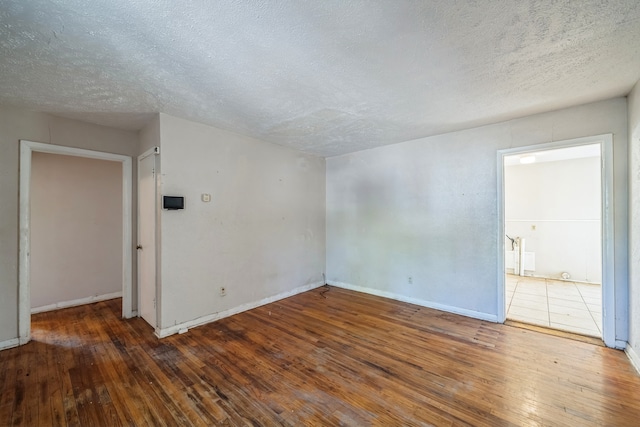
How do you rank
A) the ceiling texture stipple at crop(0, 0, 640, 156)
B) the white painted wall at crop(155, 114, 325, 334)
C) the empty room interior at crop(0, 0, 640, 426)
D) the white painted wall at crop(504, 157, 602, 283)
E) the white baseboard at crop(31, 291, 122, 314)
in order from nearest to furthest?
the ceiling texture stipple at crop(0, 0, 640, 156)
the empty room interior at crop(0, 0, 640, 426)
the white painted wall at crop(155, 114, 325, 334)
the white baseboard at crop(31, 291, 122, 314)
the white painted wall at crop(504, 157, 602, 283)

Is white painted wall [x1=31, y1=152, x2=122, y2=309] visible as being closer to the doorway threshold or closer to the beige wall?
the beige wall

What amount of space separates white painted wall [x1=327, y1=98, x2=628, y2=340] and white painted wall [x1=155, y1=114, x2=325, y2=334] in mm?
916

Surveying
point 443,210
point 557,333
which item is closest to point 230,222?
point 443,210

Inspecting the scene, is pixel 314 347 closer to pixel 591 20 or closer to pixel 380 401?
pixel 380 401

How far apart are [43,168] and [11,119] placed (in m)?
1.42

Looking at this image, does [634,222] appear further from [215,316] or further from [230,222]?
[215,316]

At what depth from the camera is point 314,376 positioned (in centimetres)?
215

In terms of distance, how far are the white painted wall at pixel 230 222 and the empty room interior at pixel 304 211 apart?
0.03m

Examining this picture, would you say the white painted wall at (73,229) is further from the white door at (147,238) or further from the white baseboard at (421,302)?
the white baseboard at (421,302)

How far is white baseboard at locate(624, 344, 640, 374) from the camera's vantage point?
2.17 metres

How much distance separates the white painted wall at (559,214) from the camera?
5098 millimetres

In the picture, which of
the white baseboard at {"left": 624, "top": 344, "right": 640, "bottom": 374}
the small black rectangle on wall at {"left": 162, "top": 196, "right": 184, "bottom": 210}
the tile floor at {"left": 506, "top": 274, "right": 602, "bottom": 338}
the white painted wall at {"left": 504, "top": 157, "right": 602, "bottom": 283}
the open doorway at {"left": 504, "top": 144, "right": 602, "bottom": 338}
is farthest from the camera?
the white painted wall at {"left": 504, "top": 157, "right": 602, "bottom": 283}

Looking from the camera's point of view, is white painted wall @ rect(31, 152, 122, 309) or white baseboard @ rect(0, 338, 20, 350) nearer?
white baseboard @ rect(0, 338, 20, 350)

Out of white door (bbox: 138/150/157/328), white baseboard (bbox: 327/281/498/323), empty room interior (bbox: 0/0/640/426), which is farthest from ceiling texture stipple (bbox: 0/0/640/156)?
white baseboard (bbox: 327/281/498/323)
